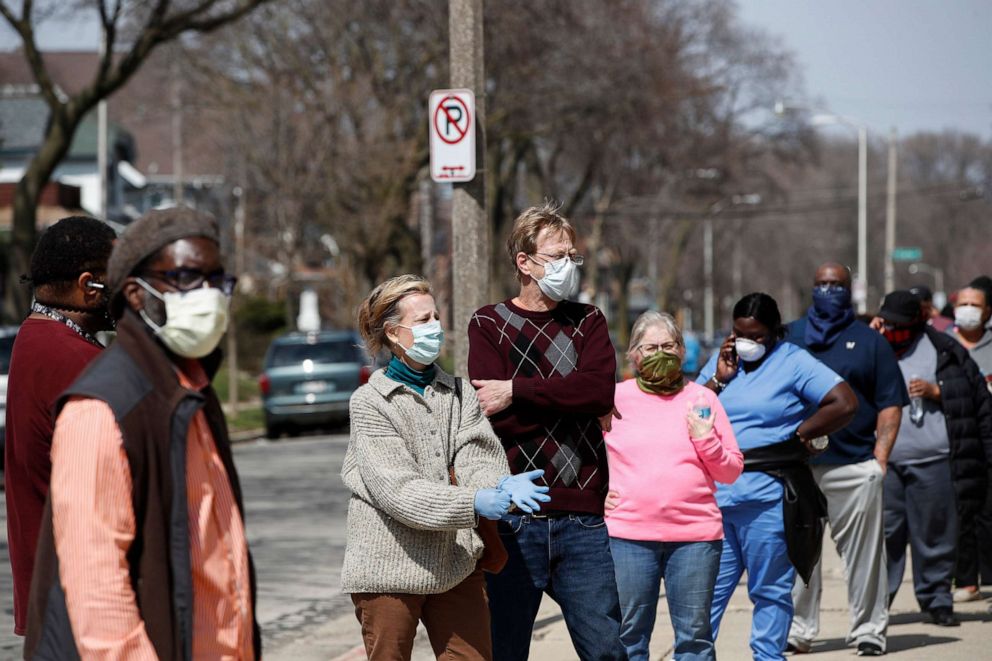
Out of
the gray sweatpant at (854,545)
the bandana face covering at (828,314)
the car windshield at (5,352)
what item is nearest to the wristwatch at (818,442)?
the gray sweatpant at (854,545)

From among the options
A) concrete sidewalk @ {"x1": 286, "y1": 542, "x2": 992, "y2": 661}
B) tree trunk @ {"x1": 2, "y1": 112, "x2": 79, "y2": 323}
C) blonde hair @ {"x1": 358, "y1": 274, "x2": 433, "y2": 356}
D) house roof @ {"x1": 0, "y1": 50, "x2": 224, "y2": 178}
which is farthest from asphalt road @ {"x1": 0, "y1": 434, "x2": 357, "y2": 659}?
house roof @ {"x1": 0, "y1": 50, "x2": 224, "y2": 178}

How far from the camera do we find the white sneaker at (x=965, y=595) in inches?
404

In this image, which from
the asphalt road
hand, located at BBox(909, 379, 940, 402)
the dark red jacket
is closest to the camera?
the dark red jacket

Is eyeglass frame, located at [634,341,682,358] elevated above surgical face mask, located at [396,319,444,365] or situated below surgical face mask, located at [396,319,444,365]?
below

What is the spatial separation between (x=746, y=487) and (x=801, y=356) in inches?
26.8

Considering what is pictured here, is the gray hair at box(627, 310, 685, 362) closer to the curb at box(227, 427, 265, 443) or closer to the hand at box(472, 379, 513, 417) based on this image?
the hand at box(472, 379, 513, 417)

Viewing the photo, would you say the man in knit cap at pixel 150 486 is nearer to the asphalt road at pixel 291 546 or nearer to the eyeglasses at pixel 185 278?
the eyeglasses at pixel 185 278

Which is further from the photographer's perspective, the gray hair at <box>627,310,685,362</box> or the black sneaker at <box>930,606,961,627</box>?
the black sneaker at <box>930,606,961,627</box>

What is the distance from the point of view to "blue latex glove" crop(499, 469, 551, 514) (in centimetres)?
479

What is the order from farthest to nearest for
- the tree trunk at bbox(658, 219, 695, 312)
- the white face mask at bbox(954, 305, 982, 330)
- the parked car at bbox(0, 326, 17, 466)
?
the tree trunk at bbox(658, 219, 695, 312), the parked car at bbox(0, 326, 17, 466), the white face mask at bbox(954, 305, 982, 330)

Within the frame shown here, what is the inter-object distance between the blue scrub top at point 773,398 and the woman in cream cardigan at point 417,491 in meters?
2.54

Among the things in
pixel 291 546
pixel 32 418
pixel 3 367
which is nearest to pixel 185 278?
pixel 32 418

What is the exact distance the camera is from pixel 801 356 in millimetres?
7551

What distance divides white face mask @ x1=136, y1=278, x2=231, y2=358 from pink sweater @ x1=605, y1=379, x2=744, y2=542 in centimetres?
338
